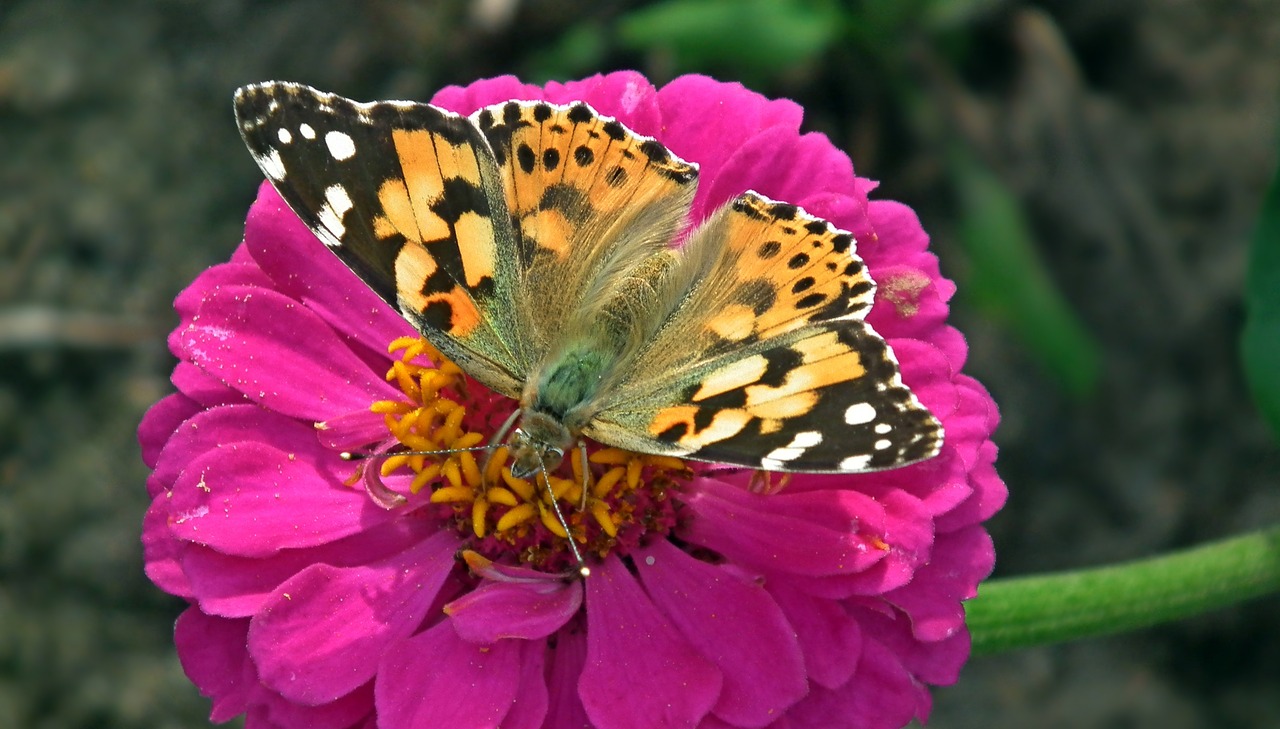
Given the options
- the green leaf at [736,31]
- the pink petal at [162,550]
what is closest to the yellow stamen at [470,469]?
the pink petal at [162,550]

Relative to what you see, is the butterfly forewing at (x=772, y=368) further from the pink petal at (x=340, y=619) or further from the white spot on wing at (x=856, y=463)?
the pink petal at (x=340, y=619)

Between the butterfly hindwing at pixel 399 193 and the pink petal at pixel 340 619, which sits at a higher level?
the butterfly hindwing at pixel 399 193

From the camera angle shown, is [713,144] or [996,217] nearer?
[713,144]

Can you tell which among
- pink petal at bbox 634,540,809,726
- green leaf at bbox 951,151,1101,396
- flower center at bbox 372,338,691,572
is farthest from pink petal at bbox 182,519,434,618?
green leaf at bbox 951,151,1101,396

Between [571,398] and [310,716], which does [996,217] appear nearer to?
[571,398]

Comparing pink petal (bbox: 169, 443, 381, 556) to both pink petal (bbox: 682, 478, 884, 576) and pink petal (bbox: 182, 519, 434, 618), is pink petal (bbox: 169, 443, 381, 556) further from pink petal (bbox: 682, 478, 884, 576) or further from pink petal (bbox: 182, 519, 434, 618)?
pink petal (bbox: 682, 478, 884, 576)

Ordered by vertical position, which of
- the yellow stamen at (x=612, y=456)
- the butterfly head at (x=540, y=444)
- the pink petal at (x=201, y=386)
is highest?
the pink petal at (x=201, y=386)

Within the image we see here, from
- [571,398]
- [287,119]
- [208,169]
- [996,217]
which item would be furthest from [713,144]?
[208,169]

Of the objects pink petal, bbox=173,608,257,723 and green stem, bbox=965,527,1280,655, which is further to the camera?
green stem, bbox=965,527,1280,655
